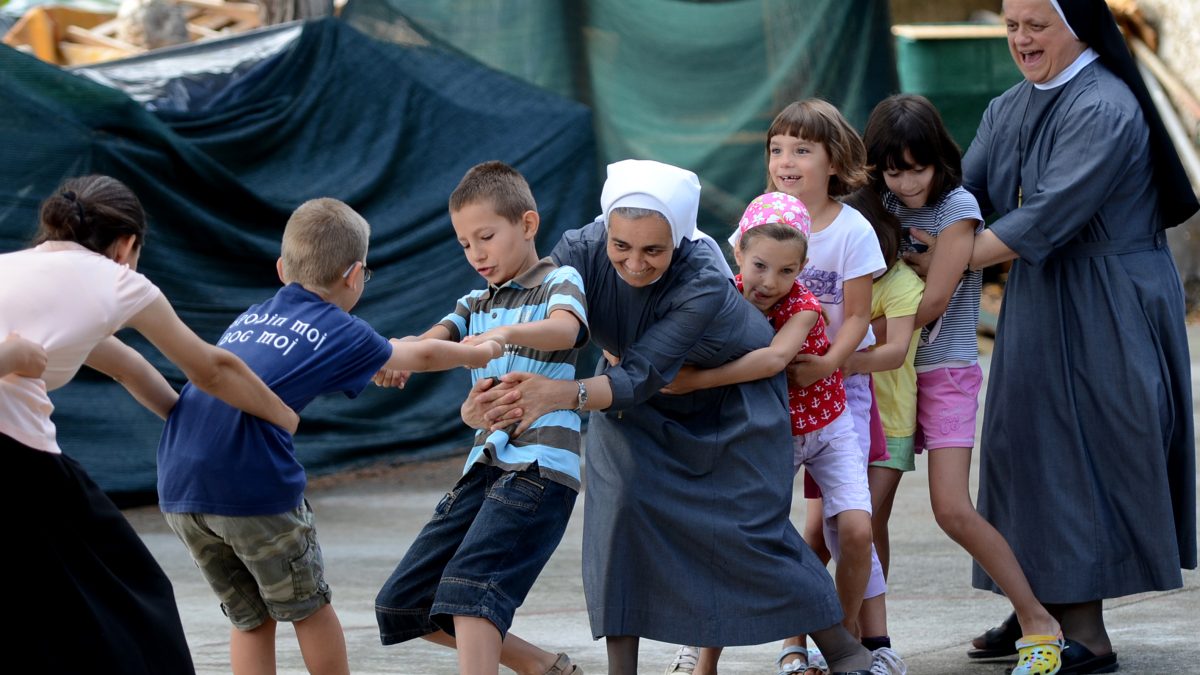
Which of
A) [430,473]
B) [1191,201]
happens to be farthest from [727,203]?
[1191,201]

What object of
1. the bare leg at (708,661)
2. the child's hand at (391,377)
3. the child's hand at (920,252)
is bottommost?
the bare leg at (708,661)

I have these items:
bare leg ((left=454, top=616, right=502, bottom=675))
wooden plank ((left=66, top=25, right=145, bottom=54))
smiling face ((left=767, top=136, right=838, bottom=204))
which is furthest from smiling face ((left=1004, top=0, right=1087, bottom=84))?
wooden plank ((left=66, top=25, right=145, bottom=54))

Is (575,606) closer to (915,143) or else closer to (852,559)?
(852,559)

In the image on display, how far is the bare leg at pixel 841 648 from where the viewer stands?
3791mm

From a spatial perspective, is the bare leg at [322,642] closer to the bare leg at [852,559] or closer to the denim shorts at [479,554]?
the denim shorts at [479,554]

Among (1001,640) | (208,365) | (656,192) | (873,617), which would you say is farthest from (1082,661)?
(208,365)

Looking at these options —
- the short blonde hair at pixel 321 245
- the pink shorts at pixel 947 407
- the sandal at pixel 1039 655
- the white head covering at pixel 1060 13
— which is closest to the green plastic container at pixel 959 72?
the white head covering at pixel 1060 13

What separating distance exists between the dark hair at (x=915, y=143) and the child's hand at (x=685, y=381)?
94 cm

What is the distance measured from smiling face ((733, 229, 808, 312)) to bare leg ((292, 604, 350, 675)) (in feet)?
4.25

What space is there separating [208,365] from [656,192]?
1.07 m

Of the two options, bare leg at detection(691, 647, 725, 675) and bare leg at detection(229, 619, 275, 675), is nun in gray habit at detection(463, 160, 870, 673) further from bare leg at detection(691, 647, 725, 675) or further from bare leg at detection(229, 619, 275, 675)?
bare leg at detection(229, 619, 275, 675)

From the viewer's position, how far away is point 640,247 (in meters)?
3.55

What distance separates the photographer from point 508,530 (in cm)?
354

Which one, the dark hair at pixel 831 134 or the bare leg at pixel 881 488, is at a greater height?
the dark hair at pixel 831 134
